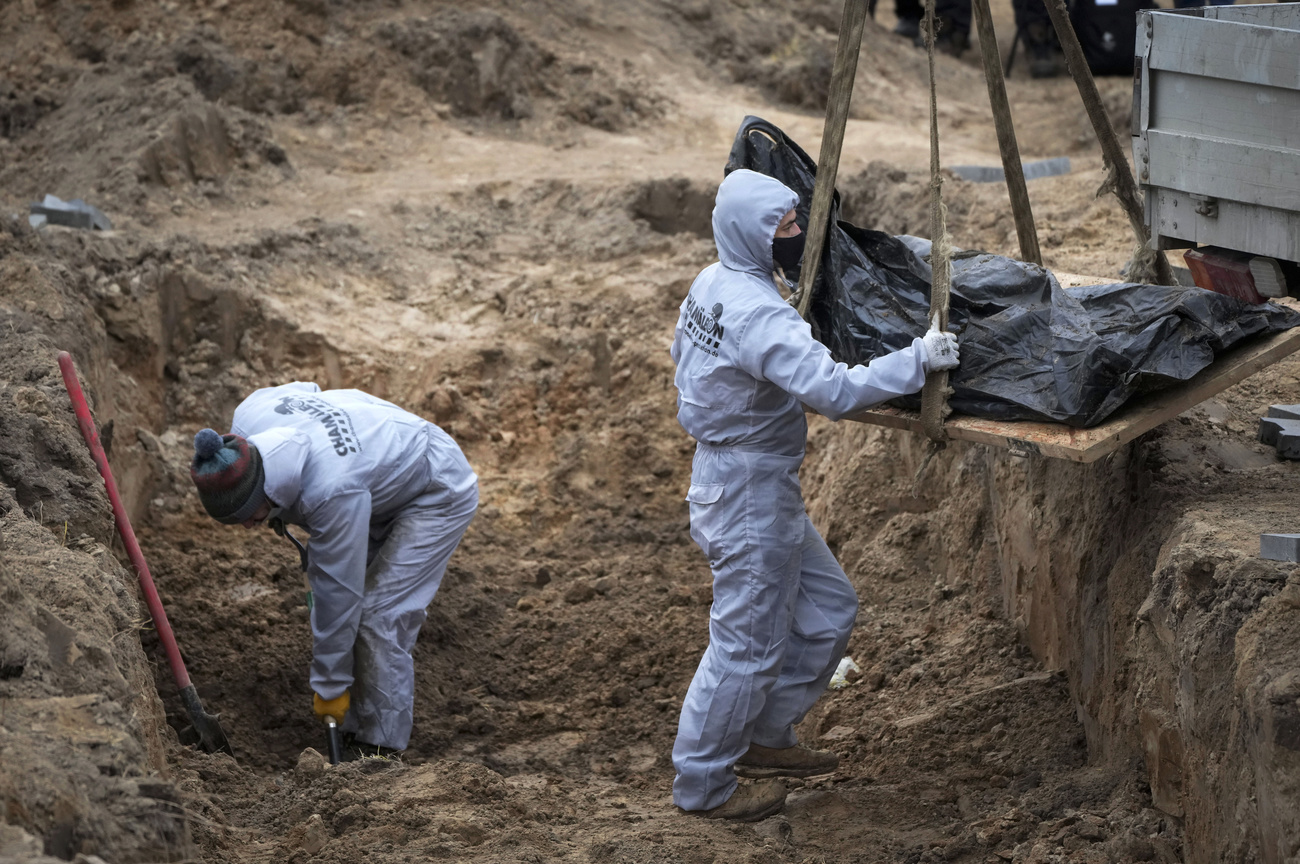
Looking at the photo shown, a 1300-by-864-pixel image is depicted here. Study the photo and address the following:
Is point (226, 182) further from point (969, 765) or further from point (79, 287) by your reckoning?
point (969, 765)

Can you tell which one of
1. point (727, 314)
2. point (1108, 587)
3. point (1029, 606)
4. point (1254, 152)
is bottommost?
point (1029, 606)

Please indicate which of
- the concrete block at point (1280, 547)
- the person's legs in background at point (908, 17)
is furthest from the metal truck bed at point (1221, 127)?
the person's legs in background at point (908, 17)

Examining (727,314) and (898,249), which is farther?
(898,249)

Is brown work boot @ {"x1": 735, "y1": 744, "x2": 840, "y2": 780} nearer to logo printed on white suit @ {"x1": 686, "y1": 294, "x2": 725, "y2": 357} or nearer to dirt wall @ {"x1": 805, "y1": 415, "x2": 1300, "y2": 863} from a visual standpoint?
dirt wall @ {"x1": 805, "y1": 415, "x2": 1300, "y2": 863}

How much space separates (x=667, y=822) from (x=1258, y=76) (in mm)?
3092

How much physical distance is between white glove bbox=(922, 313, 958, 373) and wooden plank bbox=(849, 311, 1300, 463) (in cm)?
21

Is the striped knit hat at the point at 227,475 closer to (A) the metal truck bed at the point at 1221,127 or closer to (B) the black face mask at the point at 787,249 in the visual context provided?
(B) the black face mask at the point at 787,249

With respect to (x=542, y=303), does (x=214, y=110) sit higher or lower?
higher

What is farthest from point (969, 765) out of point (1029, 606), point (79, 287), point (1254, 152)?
point (79, 287)

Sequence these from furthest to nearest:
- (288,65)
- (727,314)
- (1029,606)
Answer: (288,65)
(1029,606)
(727,314)

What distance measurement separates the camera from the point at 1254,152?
13.5ft

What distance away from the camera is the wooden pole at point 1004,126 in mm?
4383

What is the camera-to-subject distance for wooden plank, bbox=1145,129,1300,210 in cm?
402

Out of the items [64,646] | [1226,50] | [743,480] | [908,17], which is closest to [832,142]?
[743,480]
